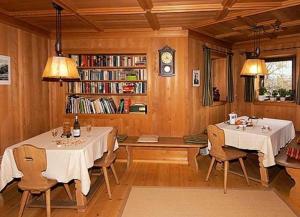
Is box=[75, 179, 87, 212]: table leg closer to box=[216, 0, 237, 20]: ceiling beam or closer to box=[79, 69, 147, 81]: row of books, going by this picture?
box=[79, 69, 147, 81]: row of books

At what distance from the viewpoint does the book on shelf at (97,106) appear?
16.5 ft

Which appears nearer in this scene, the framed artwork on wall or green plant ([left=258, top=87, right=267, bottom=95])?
the framed artwork on wall

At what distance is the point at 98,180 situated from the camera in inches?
157

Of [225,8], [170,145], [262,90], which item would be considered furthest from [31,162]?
[262,90]

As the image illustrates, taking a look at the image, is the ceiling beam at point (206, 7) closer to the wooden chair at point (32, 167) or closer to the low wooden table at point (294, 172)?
the low wooden table at point (294, 172)

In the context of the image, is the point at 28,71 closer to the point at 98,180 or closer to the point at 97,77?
the point at 97,77

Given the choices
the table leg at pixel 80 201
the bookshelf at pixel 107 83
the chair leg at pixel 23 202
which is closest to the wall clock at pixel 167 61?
the bookshelf at pixel 107 83

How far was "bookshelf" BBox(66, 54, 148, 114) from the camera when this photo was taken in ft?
16.4

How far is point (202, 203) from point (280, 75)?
151 inches

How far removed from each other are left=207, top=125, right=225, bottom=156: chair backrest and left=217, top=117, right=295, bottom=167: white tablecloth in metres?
0.26

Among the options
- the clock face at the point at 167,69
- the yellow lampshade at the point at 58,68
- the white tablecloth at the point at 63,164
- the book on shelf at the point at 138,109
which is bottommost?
the white tablecloth at the point at 63,164

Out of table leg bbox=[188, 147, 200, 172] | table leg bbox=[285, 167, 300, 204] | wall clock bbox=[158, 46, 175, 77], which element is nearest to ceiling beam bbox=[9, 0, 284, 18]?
wall clock bbox=[158, 46, 175, 77]

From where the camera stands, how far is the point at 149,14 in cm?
376

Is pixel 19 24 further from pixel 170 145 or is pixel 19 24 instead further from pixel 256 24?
pixel 256 24
